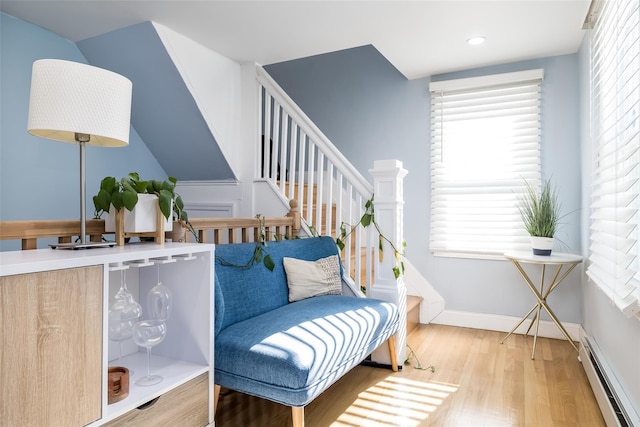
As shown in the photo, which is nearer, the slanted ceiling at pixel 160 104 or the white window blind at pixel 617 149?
the white window blind at pixel 617 149

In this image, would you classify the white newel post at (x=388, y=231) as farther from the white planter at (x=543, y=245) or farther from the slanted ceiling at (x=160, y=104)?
the slanted ceiling at (x=160, y=104)

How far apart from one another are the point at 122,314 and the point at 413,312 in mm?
2644

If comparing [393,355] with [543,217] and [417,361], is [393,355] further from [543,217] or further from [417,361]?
[543,217]

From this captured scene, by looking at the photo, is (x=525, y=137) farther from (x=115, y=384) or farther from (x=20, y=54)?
(x=20, y=54)

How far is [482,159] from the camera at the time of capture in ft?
11.9

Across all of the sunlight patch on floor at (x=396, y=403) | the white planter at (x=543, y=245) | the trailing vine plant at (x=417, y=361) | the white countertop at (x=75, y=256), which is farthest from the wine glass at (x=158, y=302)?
the white planter at (x=543, y=245)

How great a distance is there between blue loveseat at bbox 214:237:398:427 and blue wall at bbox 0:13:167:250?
1.73 m

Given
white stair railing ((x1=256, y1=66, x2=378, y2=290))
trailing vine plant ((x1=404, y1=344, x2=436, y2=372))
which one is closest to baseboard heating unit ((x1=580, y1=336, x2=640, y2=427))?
trailing vine plant ((x1=404, y1=344, x2=436, y2=372))

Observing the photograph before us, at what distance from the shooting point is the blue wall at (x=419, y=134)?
11.1 feet

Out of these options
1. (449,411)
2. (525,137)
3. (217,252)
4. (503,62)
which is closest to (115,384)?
(217,252)

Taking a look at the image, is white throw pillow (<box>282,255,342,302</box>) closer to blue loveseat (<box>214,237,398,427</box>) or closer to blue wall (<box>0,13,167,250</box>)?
blue loveseat (<box>214,237,398,427</box>)

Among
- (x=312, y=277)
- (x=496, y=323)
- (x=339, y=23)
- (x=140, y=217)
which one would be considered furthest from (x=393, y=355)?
(x=339, y=23)

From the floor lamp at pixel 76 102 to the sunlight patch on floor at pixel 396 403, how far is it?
1.49 metres

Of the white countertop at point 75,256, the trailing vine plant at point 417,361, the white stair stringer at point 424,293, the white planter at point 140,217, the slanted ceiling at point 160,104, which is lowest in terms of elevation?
the trailing vine plant at point 417,361
